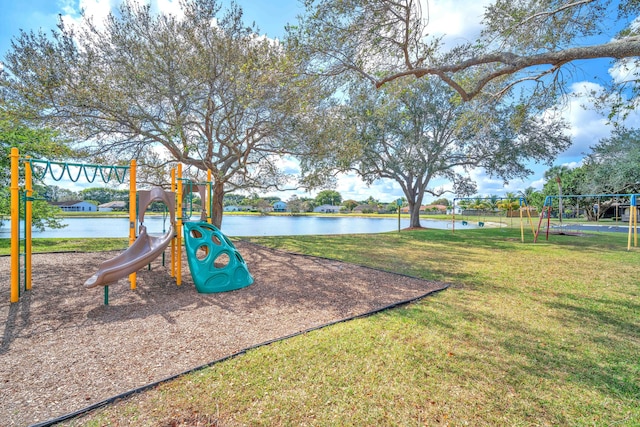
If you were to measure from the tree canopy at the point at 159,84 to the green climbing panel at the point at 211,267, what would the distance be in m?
3.32

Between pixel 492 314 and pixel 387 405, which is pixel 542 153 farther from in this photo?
pixel 387 405

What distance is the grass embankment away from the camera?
1.81 m

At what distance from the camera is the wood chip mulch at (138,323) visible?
2.11 metres

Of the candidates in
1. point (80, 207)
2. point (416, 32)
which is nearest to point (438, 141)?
point (416, 32)

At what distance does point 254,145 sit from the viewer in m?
11.0

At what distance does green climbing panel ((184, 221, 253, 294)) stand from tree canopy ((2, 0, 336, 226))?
3.32 metres

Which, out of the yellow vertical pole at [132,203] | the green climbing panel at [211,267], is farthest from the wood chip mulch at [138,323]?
the yellow vertical pole at [132,203]

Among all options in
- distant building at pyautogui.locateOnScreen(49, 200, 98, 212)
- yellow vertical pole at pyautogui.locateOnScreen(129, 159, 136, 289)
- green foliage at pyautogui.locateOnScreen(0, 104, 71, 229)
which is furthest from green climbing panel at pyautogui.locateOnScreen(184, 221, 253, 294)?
distant building at pyautogui.locateOnScreen(49, 200, 98, 212)

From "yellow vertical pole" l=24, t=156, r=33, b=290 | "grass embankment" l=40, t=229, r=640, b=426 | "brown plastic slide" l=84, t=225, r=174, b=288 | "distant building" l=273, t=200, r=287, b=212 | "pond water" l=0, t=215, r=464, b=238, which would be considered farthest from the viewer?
"distant building" l=273, t=200, r=287, b=212

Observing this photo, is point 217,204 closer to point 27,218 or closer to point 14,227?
point 27,218

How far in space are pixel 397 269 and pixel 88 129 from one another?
30.0 feet

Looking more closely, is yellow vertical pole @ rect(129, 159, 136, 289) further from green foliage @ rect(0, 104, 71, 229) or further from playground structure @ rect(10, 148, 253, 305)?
green foliage @ rect(0, 104, 71, 229)

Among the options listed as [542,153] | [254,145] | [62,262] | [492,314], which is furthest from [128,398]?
[542,153]

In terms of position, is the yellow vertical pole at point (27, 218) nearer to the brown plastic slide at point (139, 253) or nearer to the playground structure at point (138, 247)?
the playground structure at point (138, 247)
